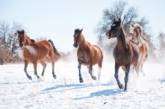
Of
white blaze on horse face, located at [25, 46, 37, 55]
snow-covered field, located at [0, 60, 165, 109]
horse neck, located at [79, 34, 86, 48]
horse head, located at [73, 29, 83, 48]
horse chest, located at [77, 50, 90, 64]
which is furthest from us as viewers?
white blaze on horse face, located at [25, 46, 37, 55]

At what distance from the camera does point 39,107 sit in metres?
12.7

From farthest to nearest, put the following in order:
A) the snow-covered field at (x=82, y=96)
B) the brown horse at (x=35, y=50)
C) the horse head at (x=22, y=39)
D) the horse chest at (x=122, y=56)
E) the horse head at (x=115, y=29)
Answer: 1. the brown horse at (x=35, y=50)
2. the horse head at (x=22, y=39)
3. the horse chest at (x=122, y=56)
4. the horse head at (x=115, y=29)
5. the snow-covered field at (x=82, y=96)

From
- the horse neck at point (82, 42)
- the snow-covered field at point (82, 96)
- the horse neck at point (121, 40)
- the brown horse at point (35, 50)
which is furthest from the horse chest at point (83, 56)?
the horse neck at point (121, 40)

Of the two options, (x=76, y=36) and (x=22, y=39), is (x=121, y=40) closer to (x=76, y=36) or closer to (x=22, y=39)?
(x=76, y=36)

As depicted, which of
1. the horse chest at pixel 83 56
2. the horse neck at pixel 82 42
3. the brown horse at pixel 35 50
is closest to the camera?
the horse neck at pixel 82 42

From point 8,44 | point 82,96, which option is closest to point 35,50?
point 82,96

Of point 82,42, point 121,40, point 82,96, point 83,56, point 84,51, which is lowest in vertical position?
point 82,96

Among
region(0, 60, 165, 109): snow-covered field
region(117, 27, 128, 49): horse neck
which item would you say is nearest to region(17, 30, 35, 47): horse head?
region(0, 60, 165, 109): snow-covered field

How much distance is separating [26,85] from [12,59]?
35.0 meters

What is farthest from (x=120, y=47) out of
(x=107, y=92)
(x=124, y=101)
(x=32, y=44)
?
(x=32, y=44)

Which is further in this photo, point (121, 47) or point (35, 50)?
point (35, 50)

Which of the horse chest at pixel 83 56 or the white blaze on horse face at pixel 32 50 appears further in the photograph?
the white blaze on horse face at pixel 32 50

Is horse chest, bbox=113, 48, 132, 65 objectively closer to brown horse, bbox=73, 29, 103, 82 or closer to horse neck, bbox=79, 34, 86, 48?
brown horse, bbox=73, 29, 103, 82

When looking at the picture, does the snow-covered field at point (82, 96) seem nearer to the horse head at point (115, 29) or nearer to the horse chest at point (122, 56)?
the horse chest at point (122, 56)
